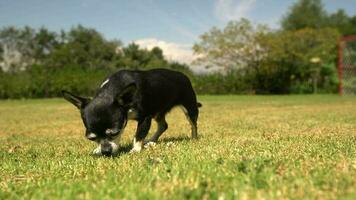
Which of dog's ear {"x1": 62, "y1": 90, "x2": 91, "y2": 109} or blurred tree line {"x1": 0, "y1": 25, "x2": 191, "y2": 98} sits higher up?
blurred tree line {"x1": 0, "y1": 25, "x2": 191, "y2": 98}

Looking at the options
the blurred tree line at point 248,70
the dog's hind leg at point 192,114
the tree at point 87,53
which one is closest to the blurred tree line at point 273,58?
the blurred tree line at point 248,70

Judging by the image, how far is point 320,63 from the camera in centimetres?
4891

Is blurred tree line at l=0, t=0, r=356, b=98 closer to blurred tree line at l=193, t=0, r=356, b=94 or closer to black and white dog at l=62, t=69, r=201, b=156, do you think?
blurred tree line at l=193, t=0, r=356, b=94

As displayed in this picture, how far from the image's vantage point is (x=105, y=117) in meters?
6.32

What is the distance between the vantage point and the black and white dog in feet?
20.9

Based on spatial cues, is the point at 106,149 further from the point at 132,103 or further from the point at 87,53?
the point at 87,53

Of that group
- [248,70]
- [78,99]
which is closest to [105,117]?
[78,99]

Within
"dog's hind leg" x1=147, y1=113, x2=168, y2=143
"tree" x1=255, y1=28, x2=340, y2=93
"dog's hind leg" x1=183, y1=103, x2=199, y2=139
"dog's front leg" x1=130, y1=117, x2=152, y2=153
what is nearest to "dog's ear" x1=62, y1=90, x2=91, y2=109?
"dog's front leg" x1=130, y1=117, x2=152, y2=153

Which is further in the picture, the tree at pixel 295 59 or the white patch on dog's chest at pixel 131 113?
the tree at pixel 295 59

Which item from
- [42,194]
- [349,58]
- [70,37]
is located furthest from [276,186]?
[70,37]

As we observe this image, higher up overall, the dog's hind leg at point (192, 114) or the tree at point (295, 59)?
the tree at point (295, 59)

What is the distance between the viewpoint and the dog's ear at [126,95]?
6.47 m

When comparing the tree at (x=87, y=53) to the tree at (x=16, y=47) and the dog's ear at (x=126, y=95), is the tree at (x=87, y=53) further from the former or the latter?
the dog's ear at (x=126, y=95)

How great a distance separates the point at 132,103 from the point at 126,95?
249 mm
